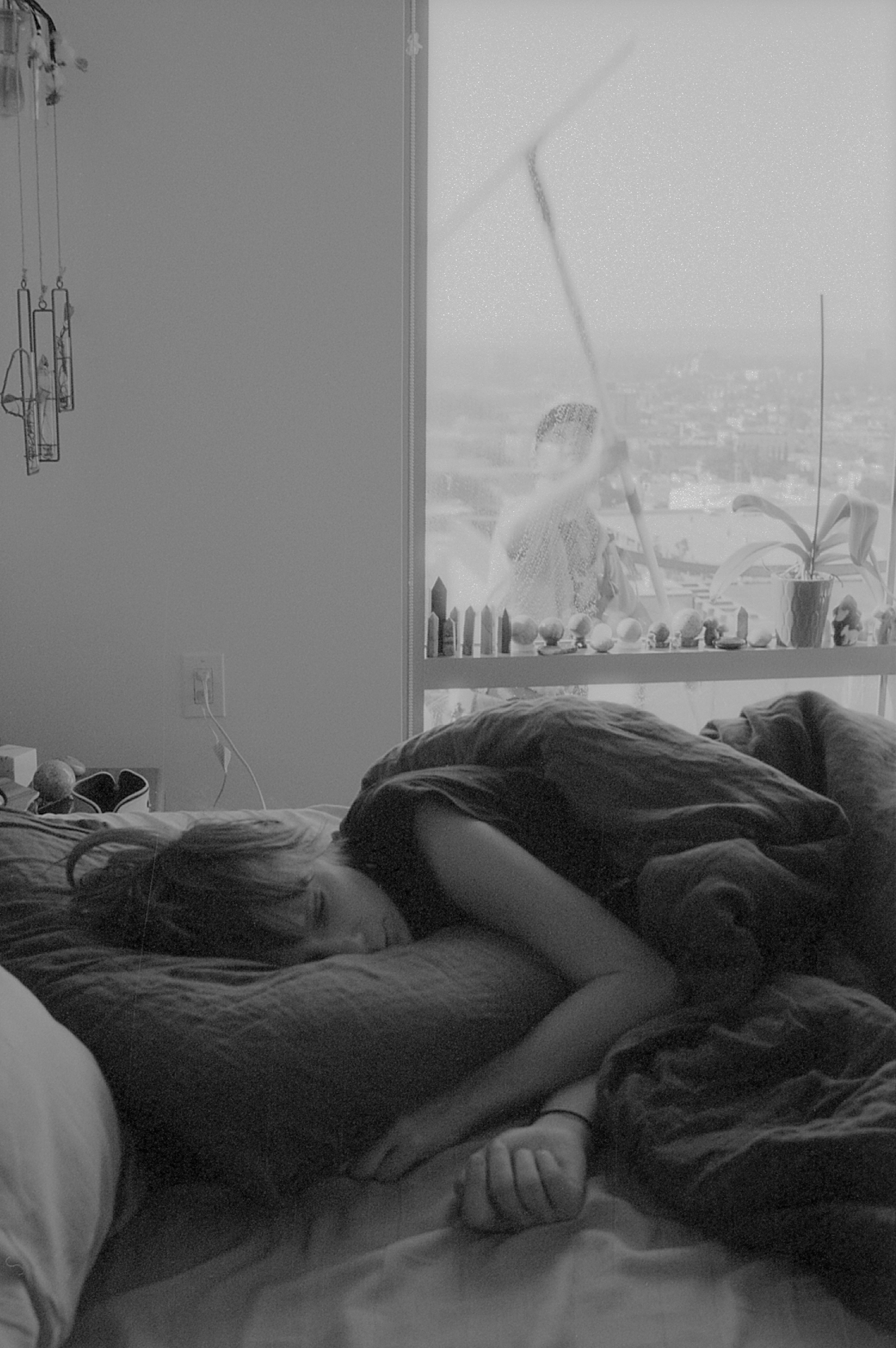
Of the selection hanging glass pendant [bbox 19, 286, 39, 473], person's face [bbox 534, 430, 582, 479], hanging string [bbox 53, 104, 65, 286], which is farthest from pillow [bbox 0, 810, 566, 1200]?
person's face [bbox 534, 430, 582, 479]

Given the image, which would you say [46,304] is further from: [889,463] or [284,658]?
[889,463]

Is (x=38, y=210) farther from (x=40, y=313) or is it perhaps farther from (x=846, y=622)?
Answer: (x=846, y=622)

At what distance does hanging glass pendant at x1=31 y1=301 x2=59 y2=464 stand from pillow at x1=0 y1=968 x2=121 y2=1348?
1.37 metres

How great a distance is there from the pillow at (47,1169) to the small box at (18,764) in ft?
3.66

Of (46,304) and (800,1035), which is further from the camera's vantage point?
(46,304)

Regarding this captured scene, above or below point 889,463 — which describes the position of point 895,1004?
below

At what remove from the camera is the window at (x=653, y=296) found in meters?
2.32

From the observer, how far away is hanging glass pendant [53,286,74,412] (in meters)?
2.00

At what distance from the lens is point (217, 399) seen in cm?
219

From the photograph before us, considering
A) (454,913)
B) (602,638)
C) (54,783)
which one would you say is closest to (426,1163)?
(454,913)

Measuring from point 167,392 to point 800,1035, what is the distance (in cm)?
166

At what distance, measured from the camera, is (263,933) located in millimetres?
915

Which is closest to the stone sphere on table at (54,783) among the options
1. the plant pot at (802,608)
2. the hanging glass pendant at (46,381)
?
the hanging glass pendant at (46,381)

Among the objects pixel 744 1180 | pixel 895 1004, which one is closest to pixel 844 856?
pixel 895 1004
